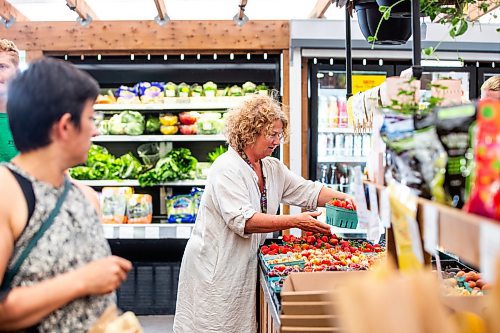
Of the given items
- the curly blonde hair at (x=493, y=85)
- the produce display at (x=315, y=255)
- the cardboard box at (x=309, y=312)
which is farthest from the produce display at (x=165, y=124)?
the cardboard box at (x=309, y=312)

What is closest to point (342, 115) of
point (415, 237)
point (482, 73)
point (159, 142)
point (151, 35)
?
point (482, 73)

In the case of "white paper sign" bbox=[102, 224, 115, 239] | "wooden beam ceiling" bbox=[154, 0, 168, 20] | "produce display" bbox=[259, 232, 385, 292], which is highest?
"wooden beam ceiling" bbox=[154, 0, 168, 20]

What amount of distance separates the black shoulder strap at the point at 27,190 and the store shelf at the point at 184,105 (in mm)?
4591

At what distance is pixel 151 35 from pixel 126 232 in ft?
5.90

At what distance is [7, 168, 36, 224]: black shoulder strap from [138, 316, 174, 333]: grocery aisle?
4.08 m

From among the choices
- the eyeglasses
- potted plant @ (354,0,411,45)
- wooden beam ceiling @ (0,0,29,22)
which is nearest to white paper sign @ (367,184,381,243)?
potted plant @ (354,0,411,45)

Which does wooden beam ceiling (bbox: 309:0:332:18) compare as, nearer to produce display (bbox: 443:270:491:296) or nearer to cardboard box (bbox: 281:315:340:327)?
produce display (bbox: 443:270:491:296)

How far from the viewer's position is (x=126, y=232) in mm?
6059

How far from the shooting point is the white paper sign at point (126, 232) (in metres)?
6.04

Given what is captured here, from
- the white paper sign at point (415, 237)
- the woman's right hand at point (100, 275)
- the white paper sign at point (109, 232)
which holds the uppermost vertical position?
the white paper sign at point (415, 237)

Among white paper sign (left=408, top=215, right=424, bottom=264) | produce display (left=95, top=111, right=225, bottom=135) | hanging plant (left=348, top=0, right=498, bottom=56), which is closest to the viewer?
white paper sign (left=408, top=215, right=424, bottom=264)

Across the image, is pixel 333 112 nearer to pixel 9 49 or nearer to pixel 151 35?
pixel 151 35

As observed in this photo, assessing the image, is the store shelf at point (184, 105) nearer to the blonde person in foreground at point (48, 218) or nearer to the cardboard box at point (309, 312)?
the cardboard box at point (309, 312)

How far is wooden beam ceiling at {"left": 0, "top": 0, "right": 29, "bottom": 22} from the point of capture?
575 centimetres
